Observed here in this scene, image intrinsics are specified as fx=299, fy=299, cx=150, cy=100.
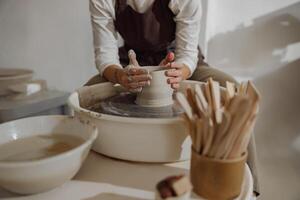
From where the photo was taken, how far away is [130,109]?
0.71 m

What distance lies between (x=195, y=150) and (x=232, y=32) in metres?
1.11

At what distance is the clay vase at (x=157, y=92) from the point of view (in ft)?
2.32

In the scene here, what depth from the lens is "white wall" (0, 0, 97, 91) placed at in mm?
1842

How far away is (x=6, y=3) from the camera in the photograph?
203cm

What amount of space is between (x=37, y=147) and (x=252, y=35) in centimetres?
119

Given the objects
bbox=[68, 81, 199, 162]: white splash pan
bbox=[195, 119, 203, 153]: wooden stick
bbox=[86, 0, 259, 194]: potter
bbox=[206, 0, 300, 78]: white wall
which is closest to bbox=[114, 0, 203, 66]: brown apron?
bbox=[86, 0, 259, 194]: potter

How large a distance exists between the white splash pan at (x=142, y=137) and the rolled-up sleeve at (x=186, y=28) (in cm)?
49

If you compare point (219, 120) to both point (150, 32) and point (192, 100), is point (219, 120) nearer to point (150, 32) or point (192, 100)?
point (192, 100)

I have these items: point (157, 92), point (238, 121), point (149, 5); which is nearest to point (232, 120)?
point (238, 121)

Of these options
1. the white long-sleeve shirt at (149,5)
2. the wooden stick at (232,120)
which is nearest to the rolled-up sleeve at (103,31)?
the white long-sleeve shirt at (149,5)

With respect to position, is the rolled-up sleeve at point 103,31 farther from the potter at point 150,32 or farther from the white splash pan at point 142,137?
the white splash pan at point 142,137

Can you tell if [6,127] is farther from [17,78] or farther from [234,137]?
[17,78]

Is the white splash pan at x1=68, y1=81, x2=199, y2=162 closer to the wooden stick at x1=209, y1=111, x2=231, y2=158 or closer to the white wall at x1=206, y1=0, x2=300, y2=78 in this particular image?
the wooden stick at x1=209, y1=111, x2=231, y2=158

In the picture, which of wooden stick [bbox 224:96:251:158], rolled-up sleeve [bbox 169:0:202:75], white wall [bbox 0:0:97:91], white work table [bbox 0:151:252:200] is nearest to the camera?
wooden stick [bbox 224:96:251:158]
